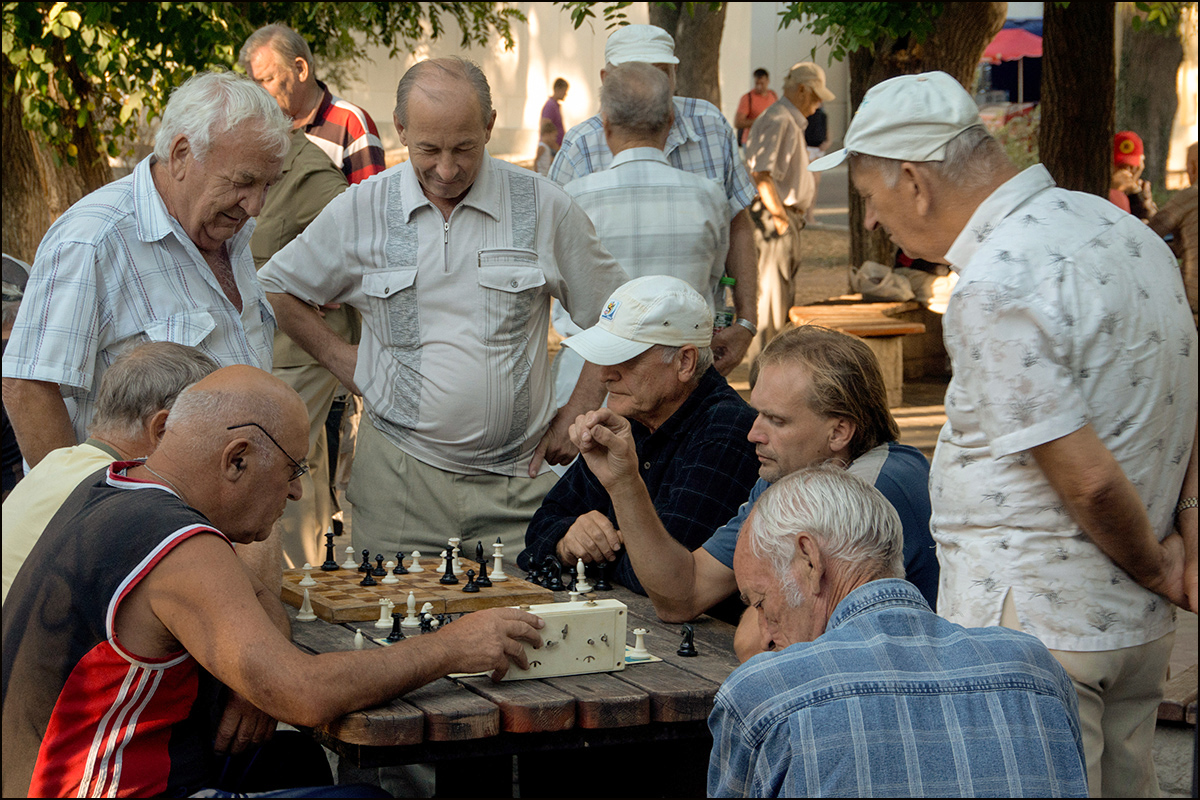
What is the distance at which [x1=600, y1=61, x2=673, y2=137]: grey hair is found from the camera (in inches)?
184

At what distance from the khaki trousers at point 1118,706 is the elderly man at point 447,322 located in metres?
1.95

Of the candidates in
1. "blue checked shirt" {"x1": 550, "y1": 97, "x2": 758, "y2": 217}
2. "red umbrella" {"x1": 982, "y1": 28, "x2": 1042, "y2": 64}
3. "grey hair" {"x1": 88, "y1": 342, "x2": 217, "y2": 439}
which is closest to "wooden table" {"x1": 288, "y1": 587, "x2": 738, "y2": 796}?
"grey hair" {"x1": 88, "y1": 342, "x2": 217, "y2": 439}

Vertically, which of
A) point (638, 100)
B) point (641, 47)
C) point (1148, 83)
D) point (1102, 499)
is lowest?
point (1102, 499)

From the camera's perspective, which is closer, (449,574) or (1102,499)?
(1102,499)

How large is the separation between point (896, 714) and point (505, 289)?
94.7 inches

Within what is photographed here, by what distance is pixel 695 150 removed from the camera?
5180 mm

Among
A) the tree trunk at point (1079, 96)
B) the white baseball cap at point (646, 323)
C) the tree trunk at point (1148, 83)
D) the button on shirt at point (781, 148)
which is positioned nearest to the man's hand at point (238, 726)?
the white baseball cap at point (646, 323)

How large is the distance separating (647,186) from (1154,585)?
2713 millimetres

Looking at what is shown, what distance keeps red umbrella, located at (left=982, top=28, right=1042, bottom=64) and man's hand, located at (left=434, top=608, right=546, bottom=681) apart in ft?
67.6

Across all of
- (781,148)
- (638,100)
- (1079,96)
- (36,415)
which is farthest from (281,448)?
(781,148)

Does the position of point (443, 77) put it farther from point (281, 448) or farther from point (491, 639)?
point (491, 639)

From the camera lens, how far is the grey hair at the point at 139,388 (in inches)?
102

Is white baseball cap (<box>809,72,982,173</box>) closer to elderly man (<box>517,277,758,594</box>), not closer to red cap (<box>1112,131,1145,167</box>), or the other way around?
elderly man (<box>517,277,758,594</box>)

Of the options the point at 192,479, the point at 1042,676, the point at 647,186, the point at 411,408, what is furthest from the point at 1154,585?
the point at 647,186
